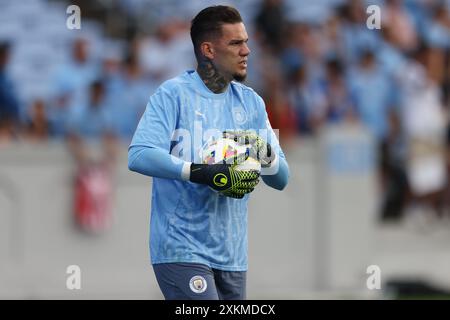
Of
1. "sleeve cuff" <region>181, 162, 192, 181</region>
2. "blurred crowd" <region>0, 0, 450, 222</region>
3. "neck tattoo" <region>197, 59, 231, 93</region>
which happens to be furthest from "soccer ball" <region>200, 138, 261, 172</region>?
"blurred crowd" <region>0, 0, 450, 222</region>

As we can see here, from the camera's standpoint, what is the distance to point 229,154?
6309 mm

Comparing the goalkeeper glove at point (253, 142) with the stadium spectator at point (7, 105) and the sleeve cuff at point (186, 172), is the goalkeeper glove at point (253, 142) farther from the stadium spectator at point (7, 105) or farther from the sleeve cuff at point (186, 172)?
the stadium spectator at point (7, 105)

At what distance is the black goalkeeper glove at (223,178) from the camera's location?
616 cm

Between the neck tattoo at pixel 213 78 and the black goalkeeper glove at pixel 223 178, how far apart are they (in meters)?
0.56

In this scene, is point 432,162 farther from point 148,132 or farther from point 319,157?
point 148,132

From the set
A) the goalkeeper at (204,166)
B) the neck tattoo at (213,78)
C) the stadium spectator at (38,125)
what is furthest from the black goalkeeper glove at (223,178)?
the stadium spectator at (38,125)

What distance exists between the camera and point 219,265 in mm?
6469

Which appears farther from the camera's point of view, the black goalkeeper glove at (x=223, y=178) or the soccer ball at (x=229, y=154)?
the soccer ball at (x=229, y=154)

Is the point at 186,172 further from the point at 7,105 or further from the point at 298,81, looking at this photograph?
the point at 298,81

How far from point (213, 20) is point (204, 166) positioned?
0.85 meters

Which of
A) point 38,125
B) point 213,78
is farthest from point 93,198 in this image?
point 213,78

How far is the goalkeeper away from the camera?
20.7ft

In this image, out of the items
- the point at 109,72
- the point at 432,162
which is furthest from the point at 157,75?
the point at 432,162

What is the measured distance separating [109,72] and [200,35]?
7.95m
